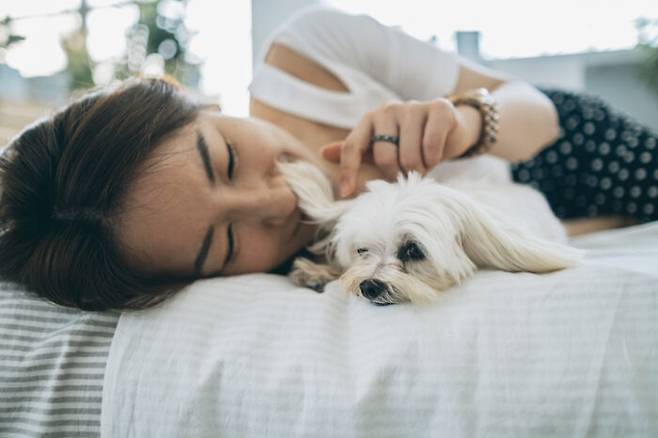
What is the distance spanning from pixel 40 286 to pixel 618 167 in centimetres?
159

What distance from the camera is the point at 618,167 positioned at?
146cm

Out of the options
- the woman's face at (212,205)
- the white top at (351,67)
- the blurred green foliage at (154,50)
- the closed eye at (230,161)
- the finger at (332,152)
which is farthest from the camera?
the blurred green foliage at (154,50)

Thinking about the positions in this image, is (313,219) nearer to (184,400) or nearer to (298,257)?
(298,257)

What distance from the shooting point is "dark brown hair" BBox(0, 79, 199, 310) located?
814 millimetres

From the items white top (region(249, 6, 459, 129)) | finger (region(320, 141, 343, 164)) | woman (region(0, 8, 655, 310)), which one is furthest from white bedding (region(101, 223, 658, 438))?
white top (region(249, 6, 459, 129))

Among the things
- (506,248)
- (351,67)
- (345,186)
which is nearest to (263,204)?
(345,186)

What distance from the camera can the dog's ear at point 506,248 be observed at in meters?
0.76

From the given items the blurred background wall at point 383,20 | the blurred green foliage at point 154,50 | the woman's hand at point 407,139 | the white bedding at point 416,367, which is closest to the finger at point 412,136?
the woman's hand at point 407,139

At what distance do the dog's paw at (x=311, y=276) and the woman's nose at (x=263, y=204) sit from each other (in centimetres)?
12

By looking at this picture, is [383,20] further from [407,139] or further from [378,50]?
[407,139]

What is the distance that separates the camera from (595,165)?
151 cm

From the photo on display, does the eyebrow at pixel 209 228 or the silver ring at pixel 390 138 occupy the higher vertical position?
the silver ring at pixel 390 138

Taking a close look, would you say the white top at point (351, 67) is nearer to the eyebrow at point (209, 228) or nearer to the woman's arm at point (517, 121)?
the woman's arm at point (517, 121)

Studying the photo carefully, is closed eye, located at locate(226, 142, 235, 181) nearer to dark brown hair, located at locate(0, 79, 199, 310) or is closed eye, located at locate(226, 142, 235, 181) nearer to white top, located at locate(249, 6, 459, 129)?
dark brown hair, located at locate(0, 79, 199, 310)
